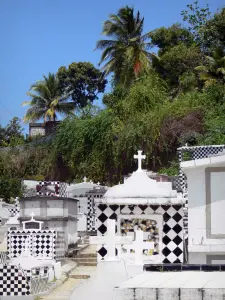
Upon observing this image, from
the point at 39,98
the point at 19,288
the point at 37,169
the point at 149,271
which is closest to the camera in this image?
the point at 149,271

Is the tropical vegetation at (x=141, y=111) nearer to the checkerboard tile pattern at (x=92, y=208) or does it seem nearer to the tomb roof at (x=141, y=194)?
the checkerboard tile pattern at (x=92, y=208)

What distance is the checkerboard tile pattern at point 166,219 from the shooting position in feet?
41.1

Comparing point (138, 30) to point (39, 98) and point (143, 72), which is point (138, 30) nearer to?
point (143, 72)

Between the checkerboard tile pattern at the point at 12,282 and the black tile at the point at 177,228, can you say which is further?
the black tile at the point at 177,228

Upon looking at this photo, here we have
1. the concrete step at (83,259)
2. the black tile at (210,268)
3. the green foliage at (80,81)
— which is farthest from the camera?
the green foliage at (80,81)

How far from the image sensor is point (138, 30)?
47.5 m

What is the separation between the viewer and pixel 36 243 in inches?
731

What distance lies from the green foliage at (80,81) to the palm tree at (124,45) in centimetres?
1708

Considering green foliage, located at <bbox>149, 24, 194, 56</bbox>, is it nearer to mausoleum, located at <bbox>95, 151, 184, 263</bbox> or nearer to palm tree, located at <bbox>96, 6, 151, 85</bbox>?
palm tree, located at <bbox>96, 6, 151, 85</bbox>

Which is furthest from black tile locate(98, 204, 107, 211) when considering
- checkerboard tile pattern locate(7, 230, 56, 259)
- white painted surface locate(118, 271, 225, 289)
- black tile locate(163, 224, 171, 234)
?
checkerboard tile pattern locate(7, 230, 56, 259)

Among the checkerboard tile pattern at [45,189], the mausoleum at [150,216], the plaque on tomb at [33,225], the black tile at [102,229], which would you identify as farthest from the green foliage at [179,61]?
the black tile at [102,229]

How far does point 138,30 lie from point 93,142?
1120cm

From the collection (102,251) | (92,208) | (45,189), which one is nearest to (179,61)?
(92,208)

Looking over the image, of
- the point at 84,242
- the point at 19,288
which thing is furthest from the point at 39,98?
the point at 19,288
